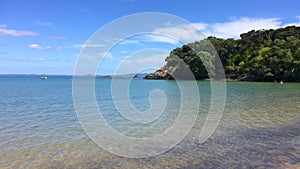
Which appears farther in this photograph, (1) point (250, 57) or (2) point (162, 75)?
(2) point (162, 75)

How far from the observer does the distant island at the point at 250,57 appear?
67.3 meters

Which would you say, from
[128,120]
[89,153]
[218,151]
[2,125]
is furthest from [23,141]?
[218,151]

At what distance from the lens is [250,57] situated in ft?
266

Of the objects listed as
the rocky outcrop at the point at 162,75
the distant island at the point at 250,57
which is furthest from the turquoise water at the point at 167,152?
the rocky outcrop at the point at 162,75

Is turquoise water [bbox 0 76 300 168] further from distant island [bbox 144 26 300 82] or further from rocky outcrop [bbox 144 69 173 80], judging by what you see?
rocky outcrop [bbox 144 69 173 80]

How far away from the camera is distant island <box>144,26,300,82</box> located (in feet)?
221

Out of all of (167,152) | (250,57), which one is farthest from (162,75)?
(167,152)

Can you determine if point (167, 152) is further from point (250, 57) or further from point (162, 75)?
point (162, 75)

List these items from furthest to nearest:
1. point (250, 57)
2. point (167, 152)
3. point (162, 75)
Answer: point (162, 75)
point (250, 57)
point (167, 152)

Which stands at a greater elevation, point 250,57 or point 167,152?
point 250,57

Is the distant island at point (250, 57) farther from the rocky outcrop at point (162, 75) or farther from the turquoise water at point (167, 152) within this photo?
the turquoise water at point (167, 152)

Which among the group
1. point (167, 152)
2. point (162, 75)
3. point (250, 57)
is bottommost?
point (167, 152)

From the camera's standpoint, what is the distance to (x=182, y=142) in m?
11.1

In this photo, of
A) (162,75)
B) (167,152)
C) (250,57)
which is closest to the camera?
(167,152)
